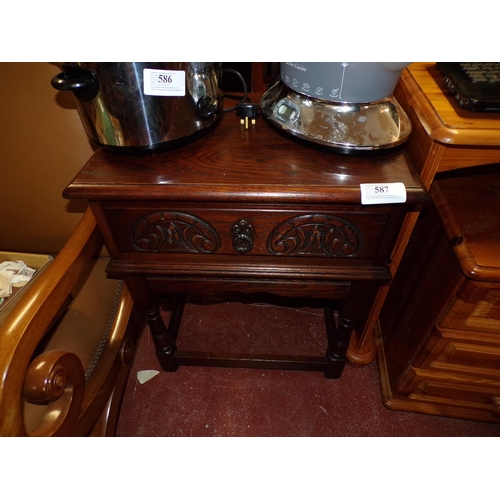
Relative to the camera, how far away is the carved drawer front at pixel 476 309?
63 cm

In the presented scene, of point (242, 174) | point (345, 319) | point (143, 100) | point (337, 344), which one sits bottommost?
point (337, 344)

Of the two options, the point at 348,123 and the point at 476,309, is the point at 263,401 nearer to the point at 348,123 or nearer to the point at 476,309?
the point at 476,309

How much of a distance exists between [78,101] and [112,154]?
0.11 meters

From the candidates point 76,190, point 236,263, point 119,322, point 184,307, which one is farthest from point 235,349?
point 76,190

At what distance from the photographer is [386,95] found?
61 centimetres

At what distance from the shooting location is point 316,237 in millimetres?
630

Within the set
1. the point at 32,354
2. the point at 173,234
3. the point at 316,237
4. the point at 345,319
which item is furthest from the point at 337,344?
the point at 32,354

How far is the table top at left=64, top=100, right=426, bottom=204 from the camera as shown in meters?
0.55

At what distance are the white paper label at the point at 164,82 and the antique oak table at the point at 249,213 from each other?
0.12 m

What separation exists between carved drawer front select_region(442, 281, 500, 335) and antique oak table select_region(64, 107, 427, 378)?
158 mm

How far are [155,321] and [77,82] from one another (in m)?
0.60

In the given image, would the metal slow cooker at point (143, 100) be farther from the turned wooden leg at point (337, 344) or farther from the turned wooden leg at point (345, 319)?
the turned wooden leg at point (337, 344)

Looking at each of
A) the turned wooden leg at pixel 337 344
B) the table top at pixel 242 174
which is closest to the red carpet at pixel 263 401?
the turned wooden leg at pixel 337 344

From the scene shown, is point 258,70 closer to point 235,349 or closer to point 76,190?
point 76,190
